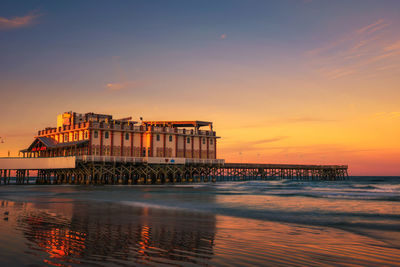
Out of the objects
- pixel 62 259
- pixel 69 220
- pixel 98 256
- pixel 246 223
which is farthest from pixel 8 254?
pixel 246 223

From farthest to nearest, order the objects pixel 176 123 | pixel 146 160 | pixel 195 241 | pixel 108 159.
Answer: pixel 176 123 → pixel 146 160 → pixel 108 159 → pixel 195 241

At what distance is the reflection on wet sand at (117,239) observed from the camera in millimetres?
7777

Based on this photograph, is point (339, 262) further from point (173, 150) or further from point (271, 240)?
point (173, 150)

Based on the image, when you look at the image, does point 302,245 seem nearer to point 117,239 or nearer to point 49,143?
point 117,239

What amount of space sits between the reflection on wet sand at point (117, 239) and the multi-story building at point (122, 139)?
49.5 meters

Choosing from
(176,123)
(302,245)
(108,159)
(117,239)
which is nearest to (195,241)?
(117,239)

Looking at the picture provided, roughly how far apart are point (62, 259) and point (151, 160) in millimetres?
57985

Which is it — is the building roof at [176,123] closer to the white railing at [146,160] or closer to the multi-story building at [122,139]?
the multi-story building at [122,139]

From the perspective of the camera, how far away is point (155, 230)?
1170cm

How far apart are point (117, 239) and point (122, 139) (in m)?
56.6

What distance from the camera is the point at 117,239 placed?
9945 mm

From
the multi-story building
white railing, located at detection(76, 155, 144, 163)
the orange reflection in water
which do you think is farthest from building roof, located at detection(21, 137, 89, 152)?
the orange reflection in water

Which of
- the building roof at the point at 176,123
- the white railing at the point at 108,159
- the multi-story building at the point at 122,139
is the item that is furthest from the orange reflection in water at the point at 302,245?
the building roof at the point at 176,123

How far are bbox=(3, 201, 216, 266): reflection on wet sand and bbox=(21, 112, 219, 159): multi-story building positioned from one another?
1949 inches
